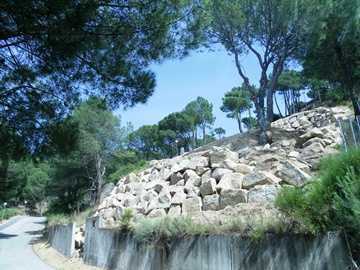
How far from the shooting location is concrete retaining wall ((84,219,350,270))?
3869 mm

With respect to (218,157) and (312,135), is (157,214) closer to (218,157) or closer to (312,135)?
(218,157)

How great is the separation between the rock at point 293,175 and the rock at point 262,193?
32cm

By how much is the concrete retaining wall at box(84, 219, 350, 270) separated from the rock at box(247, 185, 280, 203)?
1.54m

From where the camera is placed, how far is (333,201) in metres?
3.84

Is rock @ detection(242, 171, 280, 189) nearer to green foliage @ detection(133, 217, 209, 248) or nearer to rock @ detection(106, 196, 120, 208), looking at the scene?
green foliage @ detection(133, 217, 209, 248)

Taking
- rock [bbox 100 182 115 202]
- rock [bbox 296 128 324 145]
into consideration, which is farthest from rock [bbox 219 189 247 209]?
rock [bbox 100 182 115 202]

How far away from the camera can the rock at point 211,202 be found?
744 cm

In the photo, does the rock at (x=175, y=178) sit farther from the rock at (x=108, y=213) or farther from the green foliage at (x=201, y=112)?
the green foliage at (x=201, y=112)

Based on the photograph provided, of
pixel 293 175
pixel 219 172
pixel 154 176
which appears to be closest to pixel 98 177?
pixel 154 176

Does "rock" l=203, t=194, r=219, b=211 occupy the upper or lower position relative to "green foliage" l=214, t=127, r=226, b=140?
lower

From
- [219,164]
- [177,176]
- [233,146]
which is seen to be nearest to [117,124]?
[233,146]

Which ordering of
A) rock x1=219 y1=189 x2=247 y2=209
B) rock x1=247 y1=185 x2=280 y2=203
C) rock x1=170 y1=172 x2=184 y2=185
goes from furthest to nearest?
rock x1=170 y1=172 x2=184 y2=185, rock x1=219 y1=189 x2=247 y2=209, rock x1=247 y1=185 x2=280 y2=203

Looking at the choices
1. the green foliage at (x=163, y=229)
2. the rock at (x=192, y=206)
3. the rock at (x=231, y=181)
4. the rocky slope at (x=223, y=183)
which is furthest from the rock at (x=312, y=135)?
the green foliage at (x=163, y=229)

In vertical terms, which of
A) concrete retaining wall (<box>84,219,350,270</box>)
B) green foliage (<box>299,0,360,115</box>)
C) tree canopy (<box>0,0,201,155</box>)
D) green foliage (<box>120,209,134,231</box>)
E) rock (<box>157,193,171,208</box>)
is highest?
green foliage (<box>299,0,360,115</box>)
